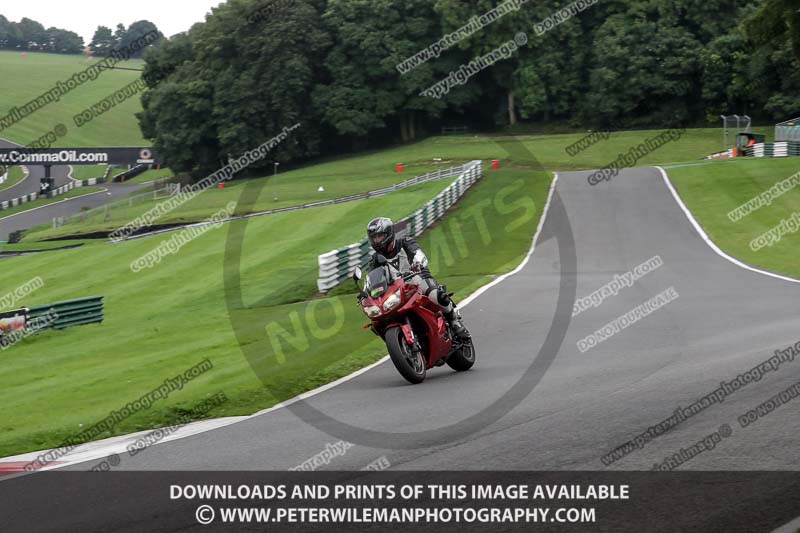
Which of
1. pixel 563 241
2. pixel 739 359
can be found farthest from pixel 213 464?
pixel 563 241

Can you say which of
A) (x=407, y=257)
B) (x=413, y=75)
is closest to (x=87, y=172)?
(x=413, y=75)

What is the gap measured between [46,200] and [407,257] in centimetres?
7895

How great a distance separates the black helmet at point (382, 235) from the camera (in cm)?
1177

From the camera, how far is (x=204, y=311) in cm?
2595

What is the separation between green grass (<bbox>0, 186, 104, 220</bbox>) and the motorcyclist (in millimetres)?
70573

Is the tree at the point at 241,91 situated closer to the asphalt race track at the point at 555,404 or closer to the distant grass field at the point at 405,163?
the distant grass field at the point at 405,163

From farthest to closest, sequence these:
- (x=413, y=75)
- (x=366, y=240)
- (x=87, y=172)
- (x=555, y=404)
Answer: (x=87, y=172)
(x=413, y=75)
(x=366, y=240)
(x=555, y=404)

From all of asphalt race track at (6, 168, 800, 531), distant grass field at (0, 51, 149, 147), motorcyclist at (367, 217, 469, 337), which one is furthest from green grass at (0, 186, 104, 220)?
motorcyclist at (367, 217, 469, 337)

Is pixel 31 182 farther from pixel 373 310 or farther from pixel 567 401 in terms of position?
pixel 567 401

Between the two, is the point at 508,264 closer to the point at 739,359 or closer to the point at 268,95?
the point at 739,359

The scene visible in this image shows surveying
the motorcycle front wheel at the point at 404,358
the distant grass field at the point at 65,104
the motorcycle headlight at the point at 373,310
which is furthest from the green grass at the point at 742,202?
the distant grass field at the point at 65,104

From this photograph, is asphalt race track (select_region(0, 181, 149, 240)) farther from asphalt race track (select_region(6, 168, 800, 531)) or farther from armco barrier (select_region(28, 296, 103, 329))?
asphalt race track (select_region(6, 168, 800, 531))

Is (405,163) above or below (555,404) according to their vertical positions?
below

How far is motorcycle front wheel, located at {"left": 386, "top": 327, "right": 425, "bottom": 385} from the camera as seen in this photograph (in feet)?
36.3
